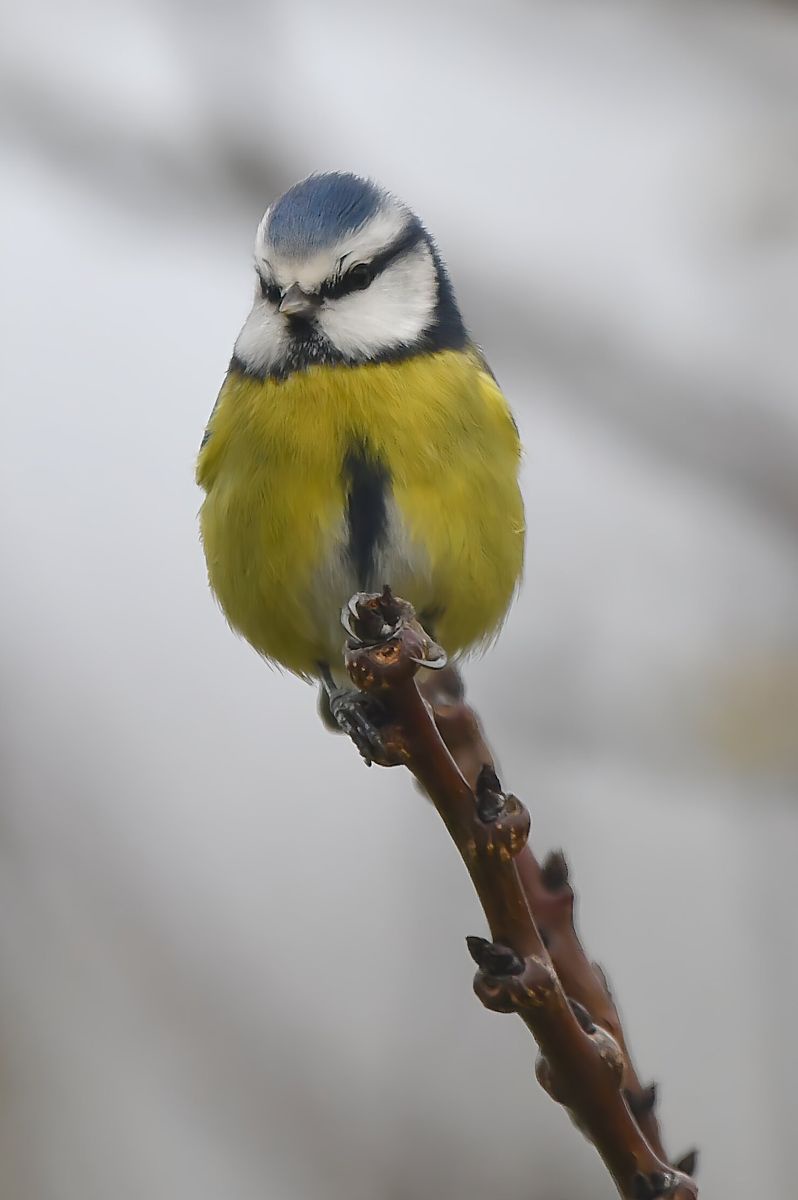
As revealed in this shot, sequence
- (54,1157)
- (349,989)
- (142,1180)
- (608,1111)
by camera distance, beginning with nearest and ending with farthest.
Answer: (608,1111)
(54,1157)
(142,1180)
(349,989)

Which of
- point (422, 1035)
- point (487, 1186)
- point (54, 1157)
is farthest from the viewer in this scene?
point (422, 1035)

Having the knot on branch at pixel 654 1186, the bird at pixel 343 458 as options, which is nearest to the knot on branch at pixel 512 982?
the knot on branch at pixel 654 1186

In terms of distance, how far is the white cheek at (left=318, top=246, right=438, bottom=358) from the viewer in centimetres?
191

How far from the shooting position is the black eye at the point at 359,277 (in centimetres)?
196

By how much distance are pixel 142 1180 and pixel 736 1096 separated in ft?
4.51

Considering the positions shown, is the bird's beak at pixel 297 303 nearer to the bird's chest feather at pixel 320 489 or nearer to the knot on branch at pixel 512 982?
the bird's chest feather at pixel 320 489

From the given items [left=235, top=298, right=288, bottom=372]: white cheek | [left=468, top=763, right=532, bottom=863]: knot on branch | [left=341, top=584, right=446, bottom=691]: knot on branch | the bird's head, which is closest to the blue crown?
the bird's head

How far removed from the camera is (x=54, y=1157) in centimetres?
159

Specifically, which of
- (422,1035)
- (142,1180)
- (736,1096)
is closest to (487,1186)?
(422,1035)

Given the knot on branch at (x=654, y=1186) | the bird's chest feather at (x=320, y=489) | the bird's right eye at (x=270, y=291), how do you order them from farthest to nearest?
the bird's right eye at (x=270, y=291), the bird's chest feather at (x=320, y=489), the knot on branch at (x=654, y=1186)

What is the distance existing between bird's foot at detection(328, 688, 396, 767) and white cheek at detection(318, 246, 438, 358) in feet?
1.60

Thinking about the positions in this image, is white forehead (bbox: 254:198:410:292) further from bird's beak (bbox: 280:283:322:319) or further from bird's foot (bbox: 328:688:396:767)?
bird's foot (bbox: 328:688:396:767)

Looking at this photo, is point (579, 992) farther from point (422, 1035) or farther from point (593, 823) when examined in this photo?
point (593, 823)

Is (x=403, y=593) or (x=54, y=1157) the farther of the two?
(x=403, y=593)
